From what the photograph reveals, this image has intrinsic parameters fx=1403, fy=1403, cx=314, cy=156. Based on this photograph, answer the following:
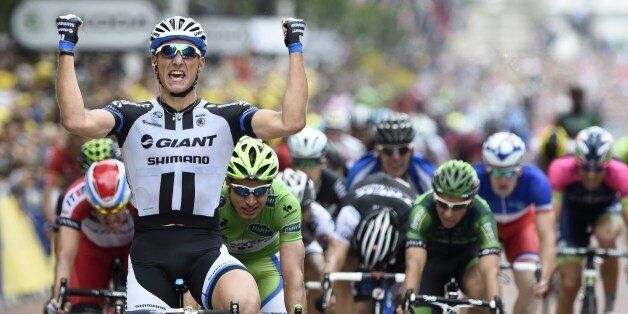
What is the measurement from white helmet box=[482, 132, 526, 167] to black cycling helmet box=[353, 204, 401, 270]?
1.66m

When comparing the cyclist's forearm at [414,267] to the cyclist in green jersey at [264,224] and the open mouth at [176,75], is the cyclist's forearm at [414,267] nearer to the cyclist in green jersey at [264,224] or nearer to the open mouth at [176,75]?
the cyclist in green jersey at [264,224]

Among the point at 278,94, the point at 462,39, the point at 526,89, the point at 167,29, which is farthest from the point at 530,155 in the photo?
the point at 462,39

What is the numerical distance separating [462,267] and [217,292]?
3292 millimetres

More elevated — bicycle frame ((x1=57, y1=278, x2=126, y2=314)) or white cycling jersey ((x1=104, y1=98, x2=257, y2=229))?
white cycling jersey ((x1=104, y1=98, x2=257, y2=229))

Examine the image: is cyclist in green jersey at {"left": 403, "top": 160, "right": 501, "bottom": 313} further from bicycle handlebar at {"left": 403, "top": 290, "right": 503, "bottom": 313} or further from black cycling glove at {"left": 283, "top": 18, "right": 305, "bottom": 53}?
black cycling glove at {"left": 283, "top": 18, "right": 305, "bottom": 53}

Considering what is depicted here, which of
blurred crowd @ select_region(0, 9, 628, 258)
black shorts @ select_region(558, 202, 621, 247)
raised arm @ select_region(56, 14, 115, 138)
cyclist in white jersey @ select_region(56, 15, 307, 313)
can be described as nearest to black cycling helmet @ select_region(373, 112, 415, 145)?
blurred crowd @ select_region(0, 9, 628, 258)

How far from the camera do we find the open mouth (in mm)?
7277

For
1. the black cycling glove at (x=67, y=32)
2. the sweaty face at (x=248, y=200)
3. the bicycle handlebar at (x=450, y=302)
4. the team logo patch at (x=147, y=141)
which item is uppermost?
the black cycling glove at (x=67, y=32)

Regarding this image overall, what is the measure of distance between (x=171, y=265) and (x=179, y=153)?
58cm

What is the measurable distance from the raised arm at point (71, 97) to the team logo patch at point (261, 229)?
2.02 metres

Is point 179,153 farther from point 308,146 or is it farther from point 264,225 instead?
point 308,146

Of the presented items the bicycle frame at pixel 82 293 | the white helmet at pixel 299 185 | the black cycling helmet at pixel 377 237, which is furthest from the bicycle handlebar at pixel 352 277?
the bicycle frame at pixel 82 293

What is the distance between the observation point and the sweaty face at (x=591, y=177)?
12.4 meters

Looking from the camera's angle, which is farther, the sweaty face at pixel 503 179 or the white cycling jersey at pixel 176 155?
the sweaty face at pixel 503 179
